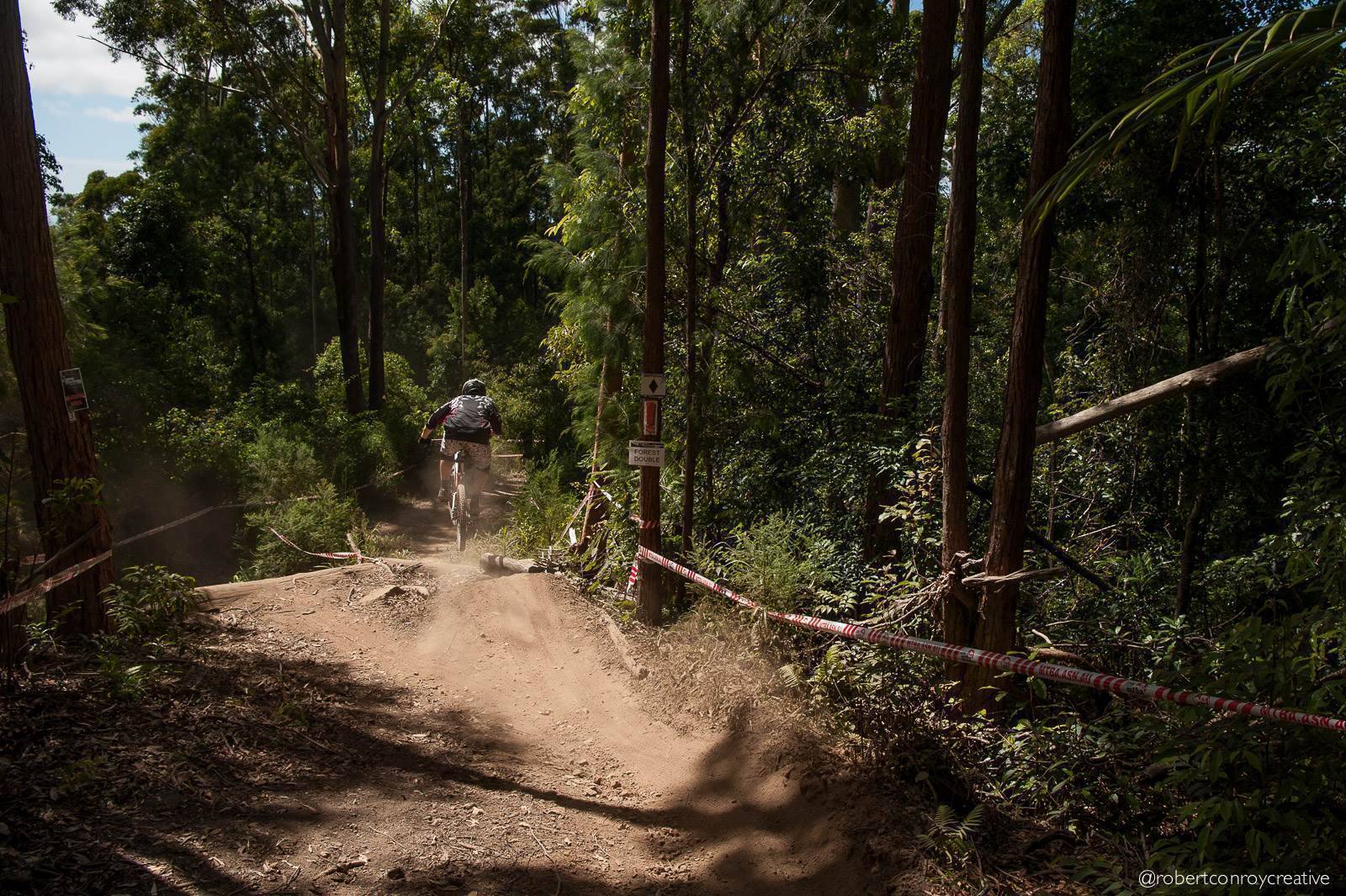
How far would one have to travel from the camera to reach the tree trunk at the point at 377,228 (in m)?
22.1

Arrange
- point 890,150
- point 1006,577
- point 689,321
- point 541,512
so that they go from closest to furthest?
point 1006,577 < point 689,321 < point 890,150 < point 541,512

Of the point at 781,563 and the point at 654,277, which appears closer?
the point at 781,563

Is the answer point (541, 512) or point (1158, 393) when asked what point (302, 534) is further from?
point (1158, 393)

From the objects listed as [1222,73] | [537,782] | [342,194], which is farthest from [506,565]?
[342,194]

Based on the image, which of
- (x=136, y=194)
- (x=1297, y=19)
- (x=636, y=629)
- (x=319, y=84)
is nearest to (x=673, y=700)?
(x=636, y=629)

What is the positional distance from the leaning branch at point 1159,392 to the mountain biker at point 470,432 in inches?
322

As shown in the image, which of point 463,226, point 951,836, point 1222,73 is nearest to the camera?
point 1222,73

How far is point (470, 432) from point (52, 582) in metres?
6.51

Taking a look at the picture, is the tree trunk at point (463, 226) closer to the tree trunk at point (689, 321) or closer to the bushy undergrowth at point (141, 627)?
the tree trunk at point (689, 321)

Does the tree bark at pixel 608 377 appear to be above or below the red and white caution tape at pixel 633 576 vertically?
above

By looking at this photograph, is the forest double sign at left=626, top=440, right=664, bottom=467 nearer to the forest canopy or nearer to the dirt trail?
the forest canopy

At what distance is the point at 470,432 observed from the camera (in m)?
11.9

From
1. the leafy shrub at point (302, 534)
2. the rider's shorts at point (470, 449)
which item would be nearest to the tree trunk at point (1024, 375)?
the rider's shorts at point (470, 449)

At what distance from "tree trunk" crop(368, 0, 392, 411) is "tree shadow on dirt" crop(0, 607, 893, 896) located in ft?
57.6
